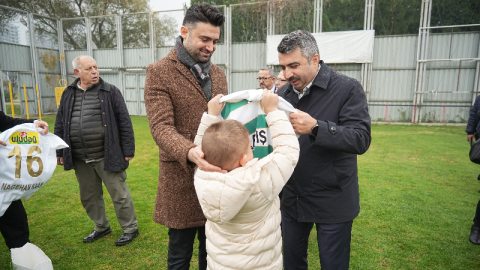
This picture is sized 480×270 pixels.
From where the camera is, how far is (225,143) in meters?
1.48

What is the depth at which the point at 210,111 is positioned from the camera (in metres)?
1.85

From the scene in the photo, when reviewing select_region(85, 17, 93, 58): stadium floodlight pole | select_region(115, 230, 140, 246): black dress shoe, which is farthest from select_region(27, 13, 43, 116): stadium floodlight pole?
select_region(115, 230, 140, 246): black dress shoe

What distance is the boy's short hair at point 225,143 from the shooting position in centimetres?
148

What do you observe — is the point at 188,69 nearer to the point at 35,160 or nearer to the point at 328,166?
the point at 328,166

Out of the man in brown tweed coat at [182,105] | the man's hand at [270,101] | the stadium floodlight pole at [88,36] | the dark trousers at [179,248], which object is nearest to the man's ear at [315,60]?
the man's hand at [270,101]

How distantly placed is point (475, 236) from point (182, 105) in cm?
412

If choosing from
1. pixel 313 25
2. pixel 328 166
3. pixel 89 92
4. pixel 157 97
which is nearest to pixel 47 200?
pixel 89 92

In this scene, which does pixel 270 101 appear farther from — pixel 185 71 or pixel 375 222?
pixel 375 222

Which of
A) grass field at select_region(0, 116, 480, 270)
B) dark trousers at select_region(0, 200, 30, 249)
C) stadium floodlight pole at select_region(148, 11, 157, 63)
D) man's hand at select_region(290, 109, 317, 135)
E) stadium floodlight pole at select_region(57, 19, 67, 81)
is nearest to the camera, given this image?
man's hand at select_region(290, 109, 317, 135)

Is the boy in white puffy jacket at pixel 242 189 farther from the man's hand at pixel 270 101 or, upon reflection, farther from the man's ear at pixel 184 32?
the man's ear at pixel 184 32

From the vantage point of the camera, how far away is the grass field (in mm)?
3398

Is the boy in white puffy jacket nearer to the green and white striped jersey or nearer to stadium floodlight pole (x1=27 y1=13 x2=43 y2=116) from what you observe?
the green and white striped jersey

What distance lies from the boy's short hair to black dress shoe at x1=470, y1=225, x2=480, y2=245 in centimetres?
391

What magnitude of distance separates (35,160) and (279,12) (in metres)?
18.1
